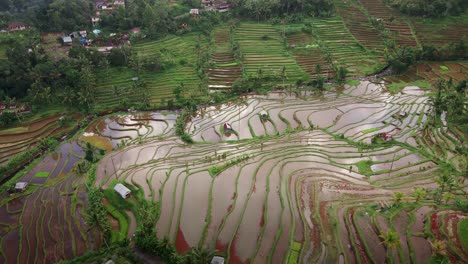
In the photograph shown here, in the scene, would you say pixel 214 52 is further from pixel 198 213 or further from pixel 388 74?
pixel 198 213

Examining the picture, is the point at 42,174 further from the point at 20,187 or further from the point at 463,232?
the point at 463,232

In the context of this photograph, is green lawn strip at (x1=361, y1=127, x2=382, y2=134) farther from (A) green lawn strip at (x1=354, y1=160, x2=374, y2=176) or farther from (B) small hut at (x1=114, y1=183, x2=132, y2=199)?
(B) small hut at (x1=114, y1=183, x2=132, y2=199)

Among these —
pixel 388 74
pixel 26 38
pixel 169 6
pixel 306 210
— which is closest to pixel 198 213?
pixel 306 210

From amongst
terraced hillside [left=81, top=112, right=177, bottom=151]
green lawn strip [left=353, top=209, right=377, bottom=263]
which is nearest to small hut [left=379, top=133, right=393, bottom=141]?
green lawn strip [left=353, top=209, right=377, bottom=263]

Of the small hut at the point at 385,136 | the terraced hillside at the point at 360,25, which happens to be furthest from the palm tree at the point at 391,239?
the terraced hillside at the point at 360,25

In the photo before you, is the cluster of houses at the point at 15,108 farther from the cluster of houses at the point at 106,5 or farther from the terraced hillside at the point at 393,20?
the terraced hillside at the point at 393,20

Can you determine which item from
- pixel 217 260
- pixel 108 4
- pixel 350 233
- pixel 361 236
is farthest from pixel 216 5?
pixel 217 260
